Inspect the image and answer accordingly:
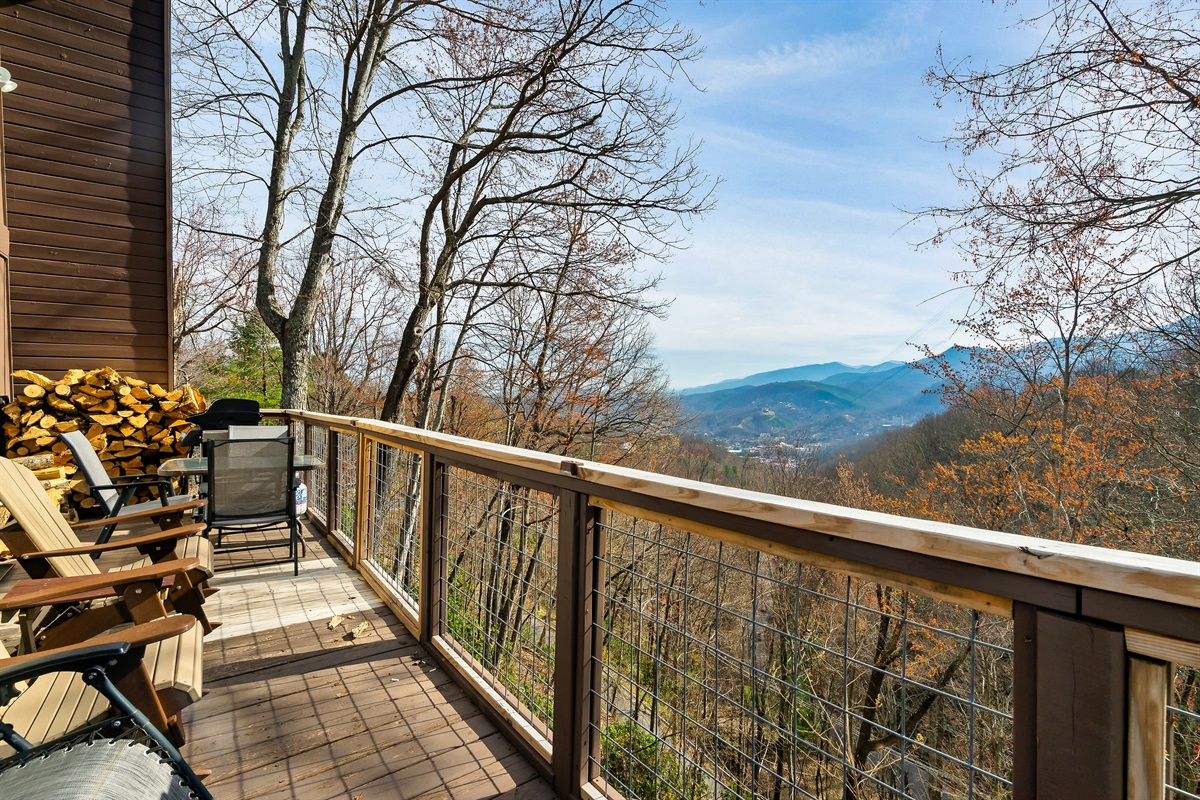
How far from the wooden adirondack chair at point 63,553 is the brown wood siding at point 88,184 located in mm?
5225

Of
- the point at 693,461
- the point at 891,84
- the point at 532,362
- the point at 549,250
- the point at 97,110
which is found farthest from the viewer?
the point at 693,461

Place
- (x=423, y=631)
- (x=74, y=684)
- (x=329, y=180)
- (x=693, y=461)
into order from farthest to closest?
(x=693, y=461)
(x=329, y=180)
(x=423, y=631)
(x=74, y=684)

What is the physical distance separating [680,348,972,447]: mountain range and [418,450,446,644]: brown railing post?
11.6 m

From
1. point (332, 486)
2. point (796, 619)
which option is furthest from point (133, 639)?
point (332, 486)

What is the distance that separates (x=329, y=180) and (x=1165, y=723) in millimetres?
10216

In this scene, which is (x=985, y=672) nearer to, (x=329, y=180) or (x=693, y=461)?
(x=693, y=461)

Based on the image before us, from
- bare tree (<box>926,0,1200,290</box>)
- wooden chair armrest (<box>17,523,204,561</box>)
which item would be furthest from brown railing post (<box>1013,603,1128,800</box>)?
bare tree (<box>926,0,1200,290</box>)

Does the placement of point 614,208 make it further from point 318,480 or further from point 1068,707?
point 1068,707

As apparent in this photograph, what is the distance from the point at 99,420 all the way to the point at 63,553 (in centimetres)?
536

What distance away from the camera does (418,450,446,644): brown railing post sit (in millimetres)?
2963

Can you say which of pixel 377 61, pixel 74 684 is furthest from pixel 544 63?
pixel 74 684

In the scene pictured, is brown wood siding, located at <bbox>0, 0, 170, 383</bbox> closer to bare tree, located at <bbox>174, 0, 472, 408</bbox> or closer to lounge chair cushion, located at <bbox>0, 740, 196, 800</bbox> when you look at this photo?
bare tree, located at <bbox>174, 0, 472, 408</bbox>

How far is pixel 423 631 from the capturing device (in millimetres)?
3070

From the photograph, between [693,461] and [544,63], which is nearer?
[544,63]
